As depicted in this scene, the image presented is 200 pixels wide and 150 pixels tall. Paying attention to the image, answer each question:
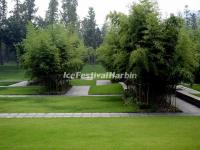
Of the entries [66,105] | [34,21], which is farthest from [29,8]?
[66,105]

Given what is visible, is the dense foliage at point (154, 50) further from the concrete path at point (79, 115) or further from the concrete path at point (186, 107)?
the concrete path at point (79, 115)

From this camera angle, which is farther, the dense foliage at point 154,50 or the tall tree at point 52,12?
the tall tree at point 52,12

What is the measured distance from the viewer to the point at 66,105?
1358cm

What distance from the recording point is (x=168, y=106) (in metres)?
12.6

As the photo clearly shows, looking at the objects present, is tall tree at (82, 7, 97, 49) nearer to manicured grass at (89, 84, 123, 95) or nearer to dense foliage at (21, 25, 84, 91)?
dense foliage at (21, 25, 84, 91)

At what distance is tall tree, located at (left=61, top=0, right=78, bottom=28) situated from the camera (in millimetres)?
47469

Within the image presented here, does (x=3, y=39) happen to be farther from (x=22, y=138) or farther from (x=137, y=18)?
(x=22, y=138)

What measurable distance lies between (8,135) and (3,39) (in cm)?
3468

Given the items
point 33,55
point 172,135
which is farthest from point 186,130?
point 33,55

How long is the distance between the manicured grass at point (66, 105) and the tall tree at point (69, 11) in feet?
109

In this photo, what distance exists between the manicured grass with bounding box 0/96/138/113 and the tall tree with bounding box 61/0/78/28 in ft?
109

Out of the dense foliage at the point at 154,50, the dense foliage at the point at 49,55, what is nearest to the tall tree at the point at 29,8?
the dense foliage at the point at 49,55

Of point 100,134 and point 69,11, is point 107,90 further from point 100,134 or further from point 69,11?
point 69,11

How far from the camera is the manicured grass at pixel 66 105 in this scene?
12.3 m
